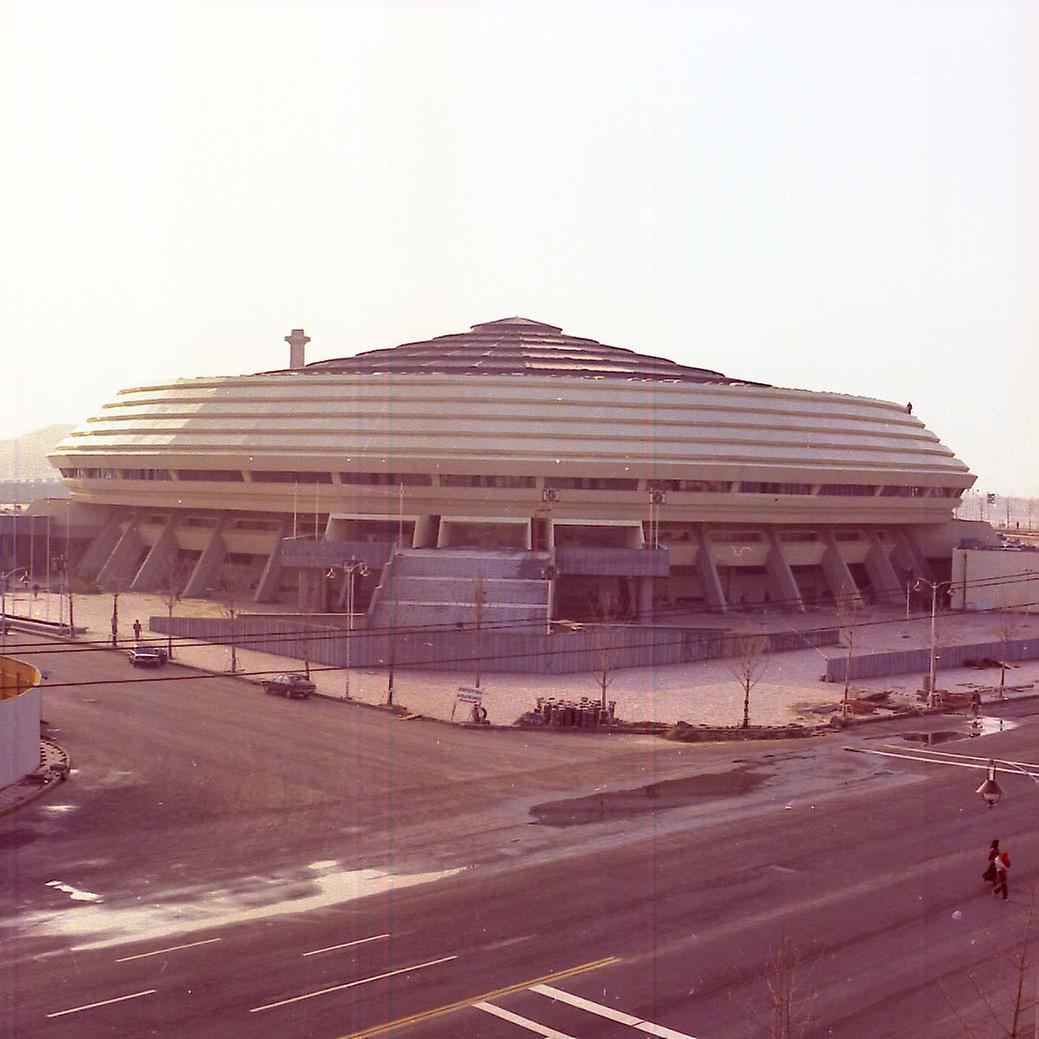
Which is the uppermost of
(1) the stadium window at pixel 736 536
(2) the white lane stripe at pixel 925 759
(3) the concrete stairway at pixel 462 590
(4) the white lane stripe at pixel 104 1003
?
(1) the stadium window at pixel 736 536

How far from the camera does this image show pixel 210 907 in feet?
96.3

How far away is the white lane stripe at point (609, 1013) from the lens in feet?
74.6

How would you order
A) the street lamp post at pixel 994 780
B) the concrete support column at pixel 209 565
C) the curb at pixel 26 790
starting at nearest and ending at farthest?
the street lamp post at pixel 994 780
the curb at pixel 26 790
the concrete support column at pixel 209 565

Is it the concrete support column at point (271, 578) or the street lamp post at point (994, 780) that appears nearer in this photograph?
the street lamp post at point (994, 780)

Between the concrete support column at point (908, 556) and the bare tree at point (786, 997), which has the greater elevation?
the concrete support column at point (908, 556)

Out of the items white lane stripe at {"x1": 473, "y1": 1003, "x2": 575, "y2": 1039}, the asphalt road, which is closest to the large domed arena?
the asphalt road

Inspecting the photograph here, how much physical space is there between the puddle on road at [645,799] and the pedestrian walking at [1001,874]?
10391 millimetres

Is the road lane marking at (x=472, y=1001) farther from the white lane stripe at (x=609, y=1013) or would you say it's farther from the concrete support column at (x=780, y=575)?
the concrete support column at (x=780, y=575)

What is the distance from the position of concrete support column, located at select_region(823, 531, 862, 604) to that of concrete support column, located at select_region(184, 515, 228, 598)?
45.7m

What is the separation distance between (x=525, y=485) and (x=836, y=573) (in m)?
25.9

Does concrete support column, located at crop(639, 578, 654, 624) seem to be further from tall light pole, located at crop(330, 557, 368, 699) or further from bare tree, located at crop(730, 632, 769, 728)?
tall light pole, located at crop(330, 557, 368, 699)

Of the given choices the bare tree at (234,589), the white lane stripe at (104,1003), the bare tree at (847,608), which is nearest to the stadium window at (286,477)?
the bare tree at (234,589)

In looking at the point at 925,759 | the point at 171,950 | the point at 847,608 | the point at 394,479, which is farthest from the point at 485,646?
the point at 171,950

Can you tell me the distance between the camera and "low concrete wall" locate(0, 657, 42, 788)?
4103 centimetres
